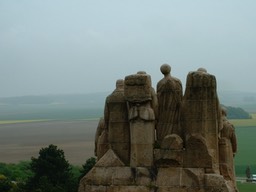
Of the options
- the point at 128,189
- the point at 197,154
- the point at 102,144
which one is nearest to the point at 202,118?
the point at 197,154

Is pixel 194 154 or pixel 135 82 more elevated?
pixel 135 82

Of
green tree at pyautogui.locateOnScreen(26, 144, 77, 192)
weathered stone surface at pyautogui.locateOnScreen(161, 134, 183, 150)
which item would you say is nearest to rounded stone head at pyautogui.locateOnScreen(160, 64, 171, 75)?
weathered stone surface at pyautogui.locateOnScreen(161, 134, 183, 150)

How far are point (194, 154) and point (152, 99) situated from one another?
1.76 meters

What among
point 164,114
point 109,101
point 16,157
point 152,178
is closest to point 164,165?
point 152,178

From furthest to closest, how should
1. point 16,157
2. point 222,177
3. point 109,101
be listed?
point 16,157 < point 109,101 < point 222,177

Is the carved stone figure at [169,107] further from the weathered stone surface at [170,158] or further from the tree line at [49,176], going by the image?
the tree line at [49,176]

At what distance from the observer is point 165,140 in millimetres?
13391

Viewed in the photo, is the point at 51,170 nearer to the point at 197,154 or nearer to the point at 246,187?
the point at 246,187

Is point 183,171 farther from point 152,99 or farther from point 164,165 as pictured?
point 152,99

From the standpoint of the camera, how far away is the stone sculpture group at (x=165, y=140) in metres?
13.3

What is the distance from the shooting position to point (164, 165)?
1347cm

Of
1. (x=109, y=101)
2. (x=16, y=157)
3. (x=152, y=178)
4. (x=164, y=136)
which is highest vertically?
(x=109, y=101)

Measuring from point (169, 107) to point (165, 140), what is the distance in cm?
92

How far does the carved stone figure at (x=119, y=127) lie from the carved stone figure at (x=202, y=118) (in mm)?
1618
